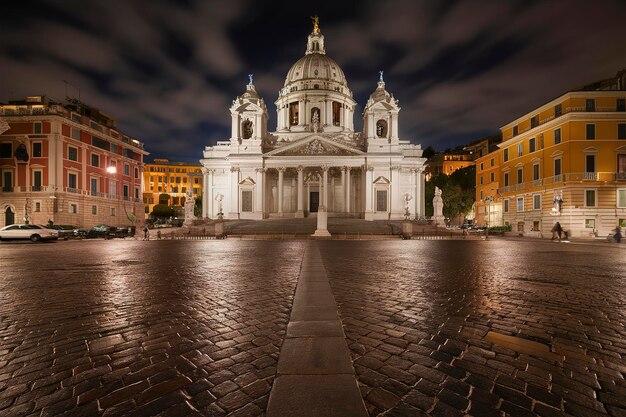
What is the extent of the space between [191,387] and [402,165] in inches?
1944

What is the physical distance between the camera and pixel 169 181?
351 ft

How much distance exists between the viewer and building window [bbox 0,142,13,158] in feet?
121

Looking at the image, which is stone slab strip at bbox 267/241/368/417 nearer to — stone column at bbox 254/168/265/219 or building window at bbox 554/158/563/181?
building window at bbox 554/158/563/181

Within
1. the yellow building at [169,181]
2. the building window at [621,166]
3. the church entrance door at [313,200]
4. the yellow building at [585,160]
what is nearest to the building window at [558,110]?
the yellow building at [585,160]

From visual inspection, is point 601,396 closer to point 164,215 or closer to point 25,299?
point 25,299

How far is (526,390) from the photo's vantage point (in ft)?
8.29

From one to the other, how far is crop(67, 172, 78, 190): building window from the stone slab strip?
44.5 m

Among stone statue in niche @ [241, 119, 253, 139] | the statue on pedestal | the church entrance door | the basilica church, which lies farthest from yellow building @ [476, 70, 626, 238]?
stone statue in niche @ [241, 119, 253, 139]

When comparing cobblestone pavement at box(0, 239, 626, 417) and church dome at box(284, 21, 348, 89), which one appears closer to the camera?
cobblestone pavement at box(0, 239, 626, 417)

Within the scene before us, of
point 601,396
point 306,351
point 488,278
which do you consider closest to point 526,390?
point 601,396

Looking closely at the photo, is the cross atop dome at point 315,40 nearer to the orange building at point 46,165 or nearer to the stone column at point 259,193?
the stone column at point 259,193

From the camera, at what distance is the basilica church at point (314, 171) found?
154 feet

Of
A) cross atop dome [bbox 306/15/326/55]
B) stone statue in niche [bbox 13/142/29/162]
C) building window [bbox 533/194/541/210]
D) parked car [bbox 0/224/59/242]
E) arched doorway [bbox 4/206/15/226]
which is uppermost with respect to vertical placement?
cross atop dome [bbox 306/15/326/55]

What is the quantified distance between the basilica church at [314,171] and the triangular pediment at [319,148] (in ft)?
0.14
